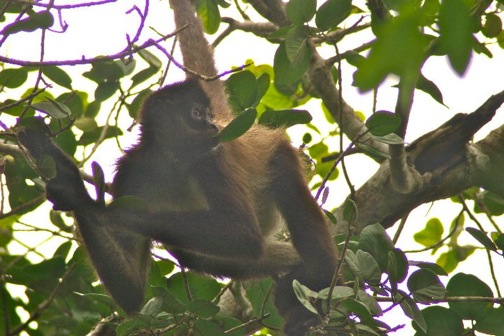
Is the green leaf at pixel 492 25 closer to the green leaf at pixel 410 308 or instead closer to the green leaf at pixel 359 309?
the green leaf at pixel 410 308

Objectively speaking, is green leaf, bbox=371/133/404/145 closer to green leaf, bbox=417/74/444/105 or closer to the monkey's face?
green leaf, bbox=417/74/444/105

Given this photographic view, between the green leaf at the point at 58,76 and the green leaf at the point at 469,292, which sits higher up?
the green leaf at the point at 58,76

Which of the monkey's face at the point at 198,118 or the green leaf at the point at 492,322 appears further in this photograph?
the monkey's face at the point at 198,118

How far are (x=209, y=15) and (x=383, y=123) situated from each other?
227cm

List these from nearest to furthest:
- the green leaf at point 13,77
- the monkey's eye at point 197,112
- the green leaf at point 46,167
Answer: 1. the green leaf at point 46,167
2. the green leaf at point 13,77
3. the monkey's eye at point 197,112

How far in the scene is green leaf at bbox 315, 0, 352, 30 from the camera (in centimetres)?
334

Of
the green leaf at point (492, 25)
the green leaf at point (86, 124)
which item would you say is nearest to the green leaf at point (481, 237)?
the green leaf at point (492, 25)

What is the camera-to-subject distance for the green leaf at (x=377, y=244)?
307 cm

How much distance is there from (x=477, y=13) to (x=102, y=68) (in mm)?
2387

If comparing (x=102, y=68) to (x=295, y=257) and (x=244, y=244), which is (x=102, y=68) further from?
(x=295, y=257)

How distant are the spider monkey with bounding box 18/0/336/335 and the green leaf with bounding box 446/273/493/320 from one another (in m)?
1.24

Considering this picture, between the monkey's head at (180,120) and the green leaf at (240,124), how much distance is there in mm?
1526

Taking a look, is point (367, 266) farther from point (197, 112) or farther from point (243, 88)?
point (197, 112)

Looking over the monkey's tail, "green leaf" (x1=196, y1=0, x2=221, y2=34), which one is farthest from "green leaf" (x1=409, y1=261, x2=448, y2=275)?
"green leaf" (x1=196, y1=0, x2=221, y2=34)
